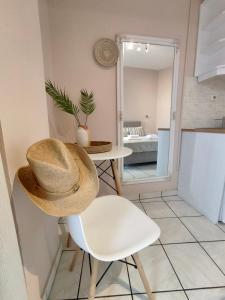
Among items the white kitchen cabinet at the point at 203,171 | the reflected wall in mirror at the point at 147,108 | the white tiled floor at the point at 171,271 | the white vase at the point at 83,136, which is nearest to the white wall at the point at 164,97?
the reflected wall in mirror at the point at 147,108

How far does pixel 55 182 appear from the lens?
0.54m

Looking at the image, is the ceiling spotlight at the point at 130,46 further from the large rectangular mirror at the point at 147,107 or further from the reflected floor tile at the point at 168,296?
the reflected floor tile at the point at 168,296

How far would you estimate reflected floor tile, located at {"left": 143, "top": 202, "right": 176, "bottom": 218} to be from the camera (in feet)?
5.58

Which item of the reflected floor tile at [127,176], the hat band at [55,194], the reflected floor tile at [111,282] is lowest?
the reflected floor tile at [111,282]

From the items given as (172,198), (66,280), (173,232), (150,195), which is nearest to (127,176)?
(150,195)

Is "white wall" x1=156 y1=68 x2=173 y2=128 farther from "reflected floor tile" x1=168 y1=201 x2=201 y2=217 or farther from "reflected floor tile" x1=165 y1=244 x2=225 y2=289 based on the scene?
"reflected floor tile" x1=165 y1=244 x2=225 y2=289

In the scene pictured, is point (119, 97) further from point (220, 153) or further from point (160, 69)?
point (220, 153)

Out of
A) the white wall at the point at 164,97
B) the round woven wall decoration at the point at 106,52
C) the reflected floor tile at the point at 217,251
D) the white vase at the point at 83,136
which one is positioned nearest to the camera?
the reflected floor tile at the point at 217,251

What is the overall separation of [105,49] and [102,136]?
879 mm

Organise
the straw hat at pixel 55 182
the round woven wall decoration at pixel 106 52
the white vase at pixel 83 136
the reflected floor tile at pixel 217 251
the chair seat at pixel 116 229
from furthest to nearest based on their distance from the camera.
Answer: the round woven wall decoration at pixel 106 52 < the white vase at pixel 83 136 < the reflected floor tile at pixel 217 251 < the chair seat at pixel 116 229 < the straw hat at pixel 55 182

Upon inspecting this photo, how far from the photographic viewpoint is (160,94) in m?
1.87

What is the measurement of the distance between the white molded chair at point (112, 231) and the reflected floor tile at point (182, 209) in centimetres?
106

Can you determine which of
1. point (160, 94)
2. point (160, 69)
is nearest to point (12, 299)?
point (160, 94)

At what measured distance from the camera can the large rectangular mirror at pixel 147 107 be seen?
5.72 ft
